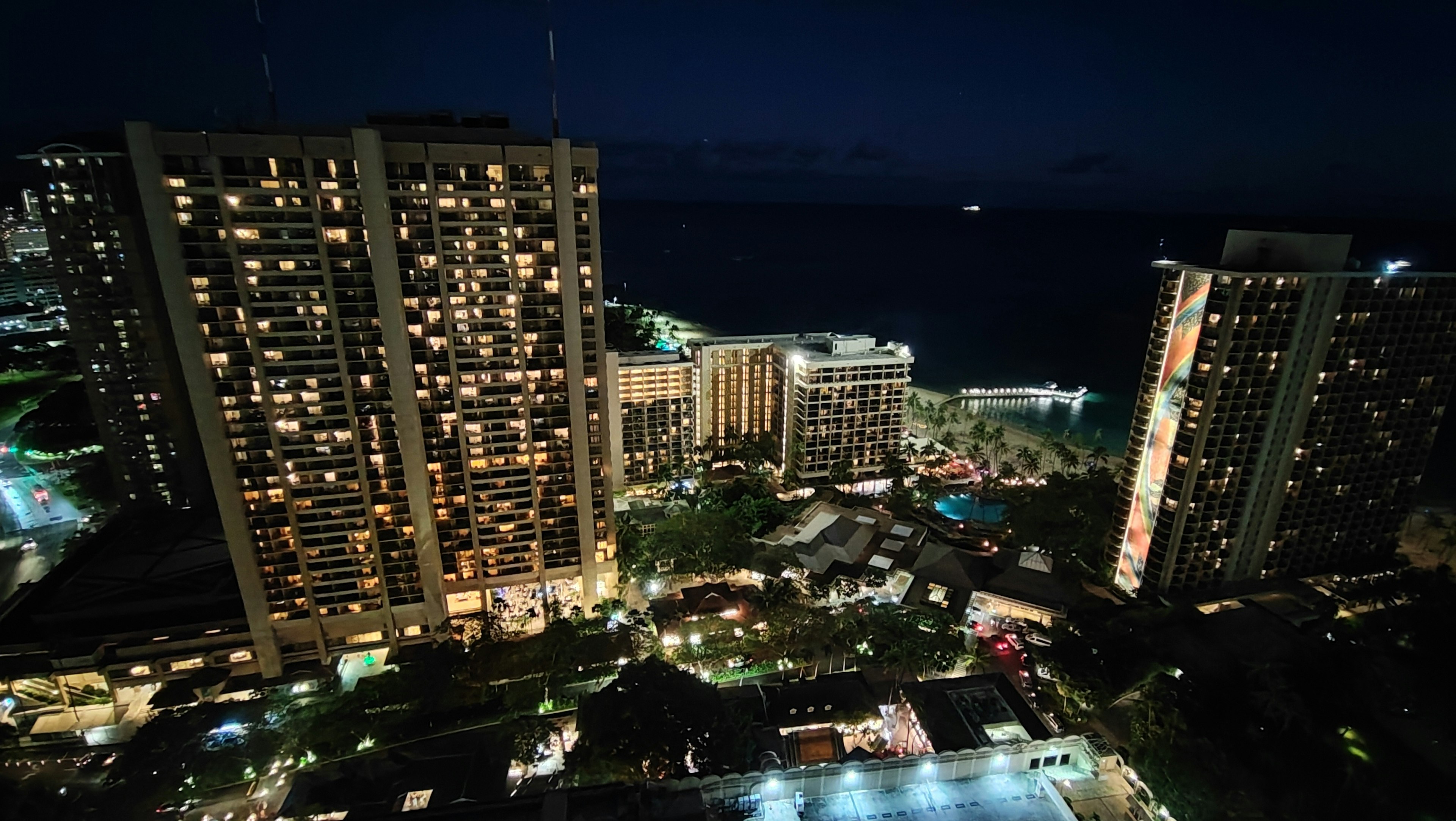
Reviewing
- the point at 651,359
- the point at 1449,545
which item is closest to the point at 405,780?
the point at 651,359

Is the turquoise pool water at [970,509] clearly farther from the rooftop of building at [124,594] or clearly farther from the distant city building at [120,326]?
the distant city building at [120,326]

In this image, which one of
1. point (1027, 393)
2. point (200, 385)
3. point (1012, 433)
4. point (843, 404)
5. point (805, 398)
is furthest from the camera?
point (1027, 393)

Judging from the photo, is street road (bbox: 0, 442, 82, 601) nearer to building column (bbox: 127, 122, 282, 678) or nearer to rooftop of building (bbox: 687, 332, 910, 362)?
building column (bbox: 127, 122, 282, 678)

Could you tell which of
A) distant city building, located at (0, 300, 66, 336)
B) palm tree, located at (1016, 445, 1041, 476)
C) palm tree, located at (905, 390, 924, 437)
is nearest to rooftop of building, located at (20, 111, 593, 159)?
palm tree, located at (1016, 445, 1041, 476)

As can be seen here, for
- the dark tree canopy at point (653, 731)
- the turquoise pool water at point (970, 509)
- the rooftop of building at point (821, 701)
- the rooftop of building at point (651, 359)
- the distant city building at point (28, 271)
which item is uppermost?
the distant city building at point (28, 271)

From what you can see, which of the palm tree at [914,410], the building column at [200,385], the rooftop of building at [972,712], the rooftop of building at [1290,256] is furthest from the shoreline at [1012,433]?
the building column at [200,385]

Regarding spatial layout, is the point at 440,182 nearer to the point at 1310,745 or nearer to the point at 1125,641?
the point at 1125,641

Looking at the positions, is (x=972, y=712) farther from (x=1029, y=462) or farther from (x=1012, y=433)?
(x=1012, y=433)

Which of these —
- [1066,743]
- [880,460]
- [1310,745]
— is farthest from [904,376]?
[1066,743]
